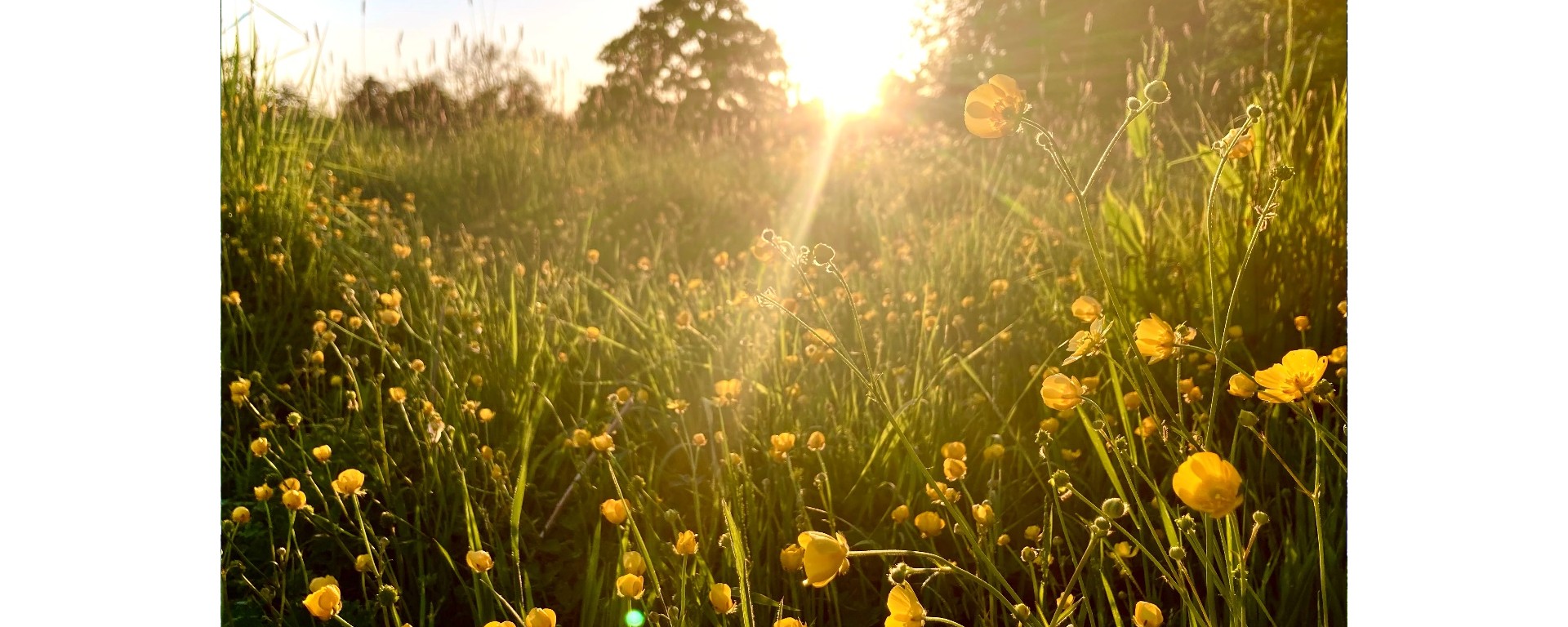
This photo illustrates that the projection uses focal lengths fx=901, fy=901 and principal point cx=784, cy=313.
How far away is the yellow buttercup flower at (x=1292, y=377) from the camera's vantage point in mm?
640

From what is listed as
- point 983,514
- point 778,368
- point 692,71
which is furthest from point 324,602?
point 692,71

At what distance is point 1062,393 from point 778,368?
2.15ft

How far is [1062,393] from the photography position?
63cm

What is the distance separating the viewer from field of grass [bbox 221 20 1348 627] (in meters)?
0.89

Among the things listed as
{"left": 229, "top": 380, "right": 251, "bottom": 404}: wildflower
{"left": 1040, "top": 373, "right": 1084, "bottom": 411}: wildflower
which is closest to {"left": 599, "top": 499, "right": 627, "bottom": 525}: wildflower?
{"left": 1040, "top": 373, "right": 1084, "bottom": 411}: wildflower

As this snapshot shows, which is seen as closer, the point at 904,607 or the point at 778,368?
the point at 904,607

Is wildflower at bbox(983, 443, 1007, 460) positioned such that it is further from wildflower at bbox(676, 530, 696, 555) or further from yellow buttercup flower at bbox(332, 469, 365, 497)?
yellow buttercup flower at bbox(332, 469, 365, 497)

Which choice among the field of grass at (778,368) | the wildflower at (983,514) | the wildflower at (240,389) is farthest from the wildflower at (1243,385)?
the wildflower at (240,389)

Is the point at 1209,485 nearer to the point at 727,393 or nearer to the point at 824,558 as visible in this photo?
the point at 824,558

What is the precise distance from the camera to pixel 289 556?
105cm

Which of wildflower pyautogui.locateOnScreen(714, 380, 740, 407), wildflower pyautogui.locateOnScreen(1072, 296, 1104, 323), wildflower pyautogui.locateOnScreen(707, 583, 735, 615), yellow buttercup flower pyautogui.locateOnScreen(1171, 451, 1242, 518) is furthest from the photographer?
wildflower pyautogui.locateOnScreen(714, 380, 740, 407)

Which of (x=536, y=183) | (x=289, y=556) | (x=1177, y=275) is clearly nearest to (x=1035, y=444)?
(x=1177, y=275)

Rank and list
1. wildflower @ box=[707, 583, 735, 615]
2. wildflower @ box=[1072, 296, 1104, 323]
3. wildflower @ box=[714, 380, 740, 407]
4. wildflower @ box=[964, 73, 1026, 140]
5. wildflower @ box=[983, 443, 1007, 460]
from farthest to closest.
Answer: wildflower @ box=[714, 380, 740, 407] < wildflower @ box=[983, 443, 1007, 460] < wildflower @ box=[1072, 296, 1104, 323] < wildflower @ box=[707, 583, 735, 615] < wildflower @ box=[964, 73, 1026, 140]

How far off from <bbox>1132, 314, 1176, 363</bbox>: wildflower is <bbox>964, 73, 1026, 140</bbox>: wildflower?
7.3 inches
